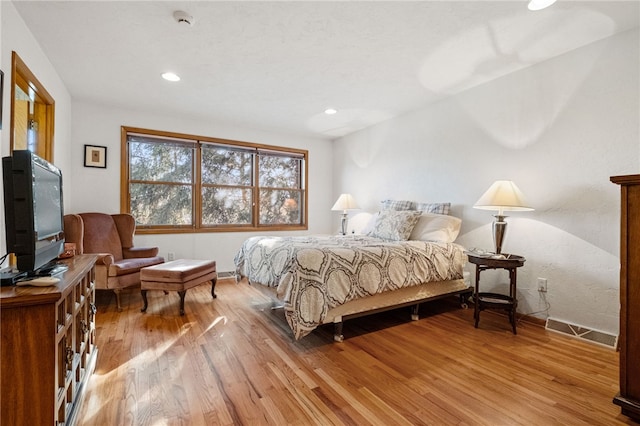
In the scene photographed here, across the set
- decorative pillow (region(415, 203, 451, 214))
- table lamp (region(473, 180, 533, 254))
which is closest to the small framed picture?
decorative pillow (region(415, 203, 451, 214))

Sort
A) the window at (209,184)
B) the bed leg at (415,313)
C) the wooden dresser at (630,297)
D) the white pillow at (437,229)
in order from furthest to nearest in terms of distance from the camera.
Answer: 1. the window at (209,184)
2. the white pillow at (437,229)
3. the bed leg at (415,313)
4. the wooden dresser at (630,297)

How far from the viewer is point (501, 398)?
70.6 inches

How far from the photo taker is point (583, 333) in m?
2.63

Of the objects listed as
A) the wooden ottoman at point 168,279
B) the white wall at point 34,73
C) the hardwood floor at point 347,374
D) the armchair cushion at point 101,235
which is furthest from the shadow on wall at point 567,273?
the armchair cushion at point 101,235

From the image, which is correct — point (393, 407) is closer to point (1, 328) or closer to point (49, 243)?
point (1, 328)

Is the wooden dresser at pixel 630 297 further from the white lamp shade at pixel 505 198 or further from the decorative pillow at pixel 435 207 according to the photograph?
the decorative pillow at pixel 435 207

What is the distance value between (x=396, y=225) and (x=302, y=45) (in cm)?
212

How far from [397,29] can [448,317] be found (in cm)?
266

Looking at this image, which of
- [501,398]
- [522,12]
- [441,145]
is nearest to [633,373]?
[501,398]

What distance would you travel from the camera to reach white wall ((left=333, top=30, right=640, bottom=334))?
8.27 ft

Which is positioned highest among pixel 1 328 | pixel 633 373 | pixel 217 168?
pixel 217 168

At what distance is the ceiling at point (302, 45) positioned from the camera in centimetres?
217

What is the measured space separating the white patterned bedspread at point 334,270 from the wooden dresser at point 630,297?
147 cm

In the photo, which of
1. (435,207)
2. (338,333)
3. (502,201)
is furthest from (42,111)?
(502,201)
